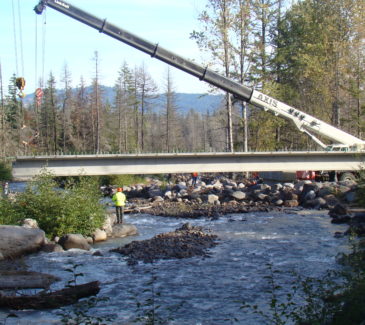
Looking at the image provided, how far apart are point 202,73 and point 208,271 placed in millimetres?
16204

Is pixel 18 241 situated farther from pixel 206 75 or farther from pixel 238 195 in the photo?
pixel 238 195

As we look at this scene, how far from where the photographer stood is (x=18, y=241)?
55.2 ft

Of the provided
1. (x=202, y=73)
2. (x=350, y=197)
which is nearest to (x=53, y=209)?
(x=202, y=73)

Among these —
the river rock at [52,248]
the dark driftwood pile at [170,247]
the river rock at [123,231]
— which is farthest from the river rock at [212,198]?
the river rock at [52,248]

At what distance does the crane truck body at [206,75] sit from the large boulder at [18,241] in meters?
13.3

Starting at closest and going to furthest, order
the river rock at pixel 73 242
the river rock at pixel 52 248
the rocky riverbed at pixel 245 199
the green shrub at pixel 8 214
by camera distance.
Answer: the river rock at pixel 52 248 < the river rock at pixel 73 242 < the green shrub at pixel 8 214 < the rocky riverbed at pixel 245 199

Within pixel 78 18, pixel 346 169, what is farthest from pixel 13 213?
pixel 346 169

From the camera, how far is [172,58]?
28.0 m

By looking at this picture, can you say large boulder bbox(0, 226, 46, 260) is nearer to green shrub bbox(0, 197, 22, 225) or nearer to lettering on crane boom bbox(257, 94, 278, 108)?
green shrub bbox(0, 197, 22, 225)

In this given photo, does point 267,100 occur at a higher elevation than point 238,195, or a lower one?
higher

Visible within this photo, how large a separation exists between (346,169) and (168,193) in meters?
11.9

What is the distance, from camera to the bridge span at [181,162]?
2862cm

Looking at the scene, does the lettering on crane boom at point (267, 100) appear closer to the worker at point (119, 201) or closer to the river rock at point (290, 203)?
the river rock at point (290, 203)

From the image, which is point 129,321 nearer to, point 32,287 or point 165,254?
point 32,287
